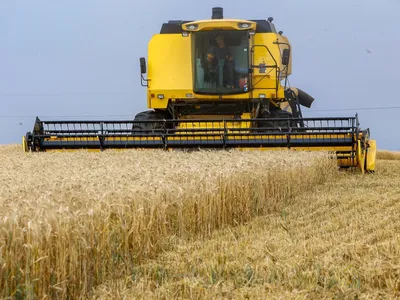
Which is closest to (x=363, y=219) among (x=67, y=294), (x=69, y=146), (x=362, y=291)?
(x=362, y=291)

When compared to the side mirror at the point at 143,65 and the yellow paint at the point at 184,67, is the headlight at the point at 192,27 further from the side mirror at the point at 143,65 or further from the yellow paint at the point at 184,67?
the side mirror at the point at 143,65

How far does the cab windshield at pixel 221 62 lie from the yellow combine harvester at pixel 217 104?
2 centimetres

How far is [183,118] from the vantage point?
12.9 metres

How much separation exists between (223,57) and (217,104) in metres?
0.86

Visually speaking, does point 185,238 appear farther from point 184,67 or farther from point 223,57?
point 184,67

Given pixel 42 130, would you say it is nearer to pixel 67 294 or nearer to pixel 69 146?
pixel 69 146

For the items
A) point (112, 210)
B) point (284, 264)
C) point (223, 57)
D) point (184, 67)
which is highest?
point (223, 57)

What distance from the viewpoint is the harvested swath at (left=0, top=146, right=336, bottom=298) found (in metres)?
3.78

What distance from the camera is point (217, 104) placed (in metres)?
12.9

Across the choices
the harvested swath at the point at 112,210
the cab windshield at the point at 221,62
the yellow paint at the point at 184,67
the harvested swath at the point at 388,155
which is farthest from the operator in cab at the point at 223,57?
the harvested swath at the point at 388,155

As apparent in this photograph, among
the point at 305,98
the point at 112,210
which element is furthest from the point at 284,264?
the point at 305,98

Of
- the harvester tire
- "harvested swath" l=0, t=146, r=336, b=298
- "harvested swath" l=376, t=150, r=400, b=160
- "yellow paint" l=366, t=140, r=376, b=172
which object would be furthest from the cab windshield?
"harvested swath" l=376, t=150, r=400, b=160

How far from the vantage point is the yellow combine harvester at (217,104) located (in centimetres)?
1135

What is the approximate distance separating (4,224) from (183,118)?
933 centimetres
